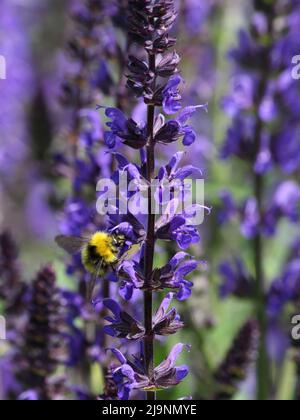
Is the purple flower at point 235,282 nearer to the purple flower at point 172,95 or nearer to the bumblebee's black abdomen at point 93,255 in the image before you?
the bumblebee's black abdomen at point 93,255

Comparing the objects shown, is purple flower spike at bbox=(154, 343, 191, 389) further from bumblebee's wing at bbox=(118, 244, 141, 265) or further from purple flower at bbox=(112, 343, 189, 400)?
bumblebee's wing at bbox=(118, 244, 141, 265)

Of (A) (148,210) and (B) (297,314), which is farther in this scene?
(B) (297,314)

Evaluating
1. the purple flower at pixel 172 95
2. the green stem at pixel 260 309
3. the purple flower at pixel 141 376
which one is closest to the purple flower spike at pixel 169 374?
the purple flower at pixel 141 376

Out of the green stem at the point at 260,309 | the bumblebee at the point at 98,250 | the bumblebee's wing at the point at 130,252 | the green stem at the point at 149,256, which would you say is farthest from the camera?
the green stem at the point at 260,309

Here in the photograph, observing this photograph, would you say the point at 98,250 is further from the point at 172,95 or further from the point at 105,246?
the point at 172,95

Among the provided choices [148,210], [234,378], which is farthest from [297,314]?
[148,210]

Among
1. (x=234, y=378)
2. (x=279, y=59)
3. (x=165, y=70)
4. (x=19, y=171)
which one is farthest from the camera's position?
(x=19, y=171)
